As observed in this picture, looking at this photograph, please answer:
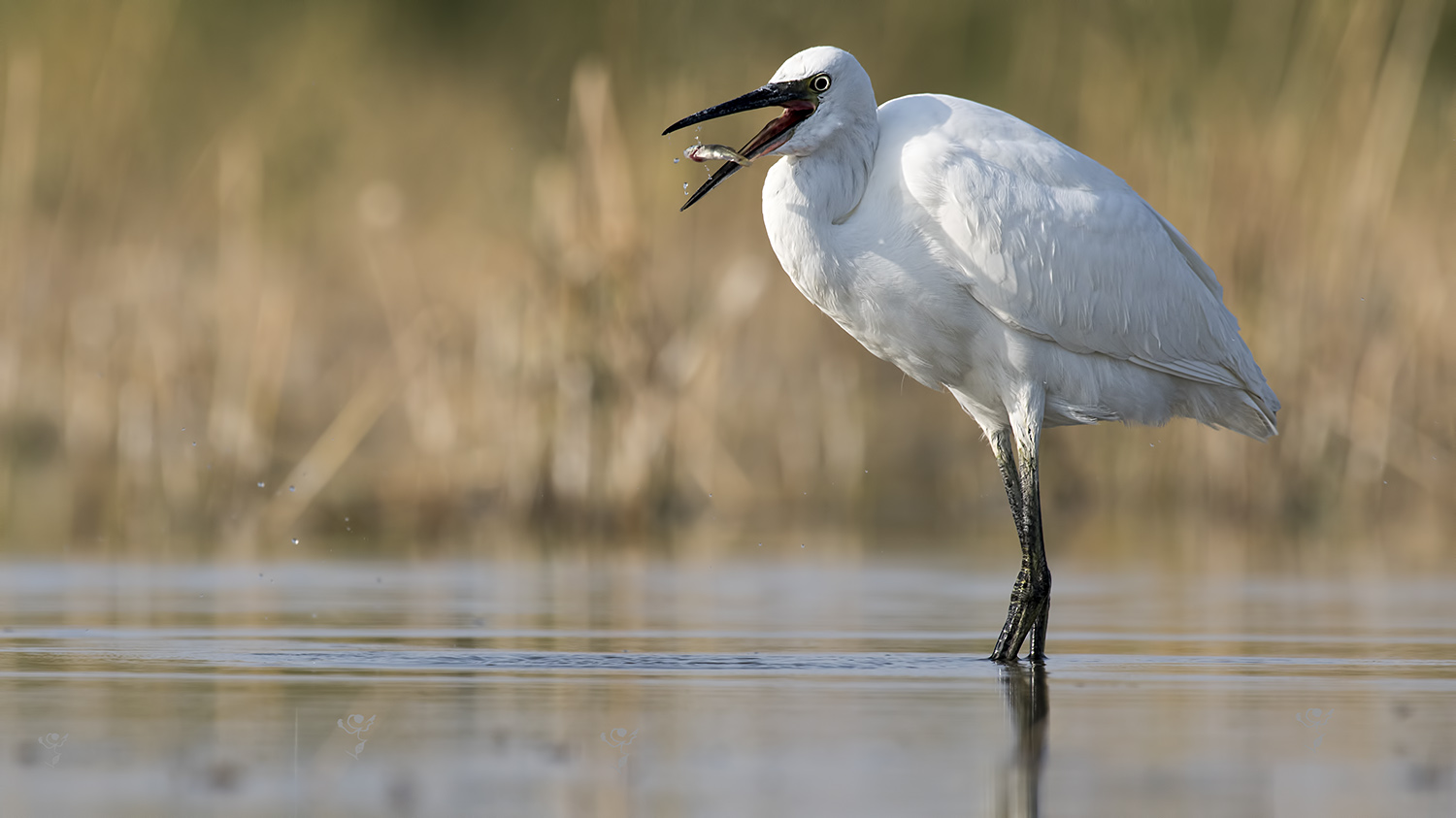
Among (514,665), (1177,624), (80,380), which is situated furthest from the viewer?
(80,380)

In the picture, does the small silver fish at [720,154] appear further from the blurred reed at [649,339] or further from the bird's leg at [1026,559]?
the blurred reed at [649,339]

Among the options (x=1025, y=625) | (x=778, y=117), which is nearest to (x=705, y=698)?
(x=1025, y=625)

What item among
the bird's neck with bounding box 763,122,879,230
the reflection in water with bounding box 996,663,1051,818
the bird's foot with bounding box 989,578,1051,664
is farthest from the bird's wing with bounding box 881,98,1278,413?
the reflection in water with bounding box 996,663,1051,818

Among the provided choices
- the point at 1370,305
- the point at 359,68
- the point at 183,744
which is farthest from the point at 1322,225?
the point at 359,68

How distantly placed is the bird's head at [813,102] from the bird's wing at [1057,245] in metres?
0.24

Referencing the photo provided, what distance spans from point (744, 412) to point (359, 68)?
7.68 meters

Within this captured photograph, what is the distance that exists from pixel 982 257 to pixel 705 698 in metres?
2.13

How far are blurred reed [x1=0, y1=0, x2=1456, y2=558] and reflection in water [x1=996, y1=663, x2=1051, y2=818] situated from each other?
5.45 metres

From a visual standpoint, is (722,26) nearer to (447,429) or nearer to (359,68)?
(359,68)

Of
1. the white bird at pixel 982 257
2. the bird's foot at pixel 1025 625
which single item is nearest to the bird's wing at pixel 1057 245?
the white bird at pixel 982 257

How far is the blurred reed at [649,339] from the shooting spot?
11617 millimetres

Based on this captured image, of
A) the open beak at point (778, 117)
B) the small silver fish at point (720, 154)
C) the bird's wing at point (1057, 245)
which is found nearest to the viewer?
the small silver fish at point (720, 154)

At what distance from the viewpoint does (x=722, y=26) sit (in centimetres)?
1892

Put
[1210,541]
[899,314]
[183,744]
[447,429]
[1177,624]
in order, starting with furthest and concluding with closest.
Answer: [447,429] → [1210,541] → [1177,624] → [899,314] → [183,744]
